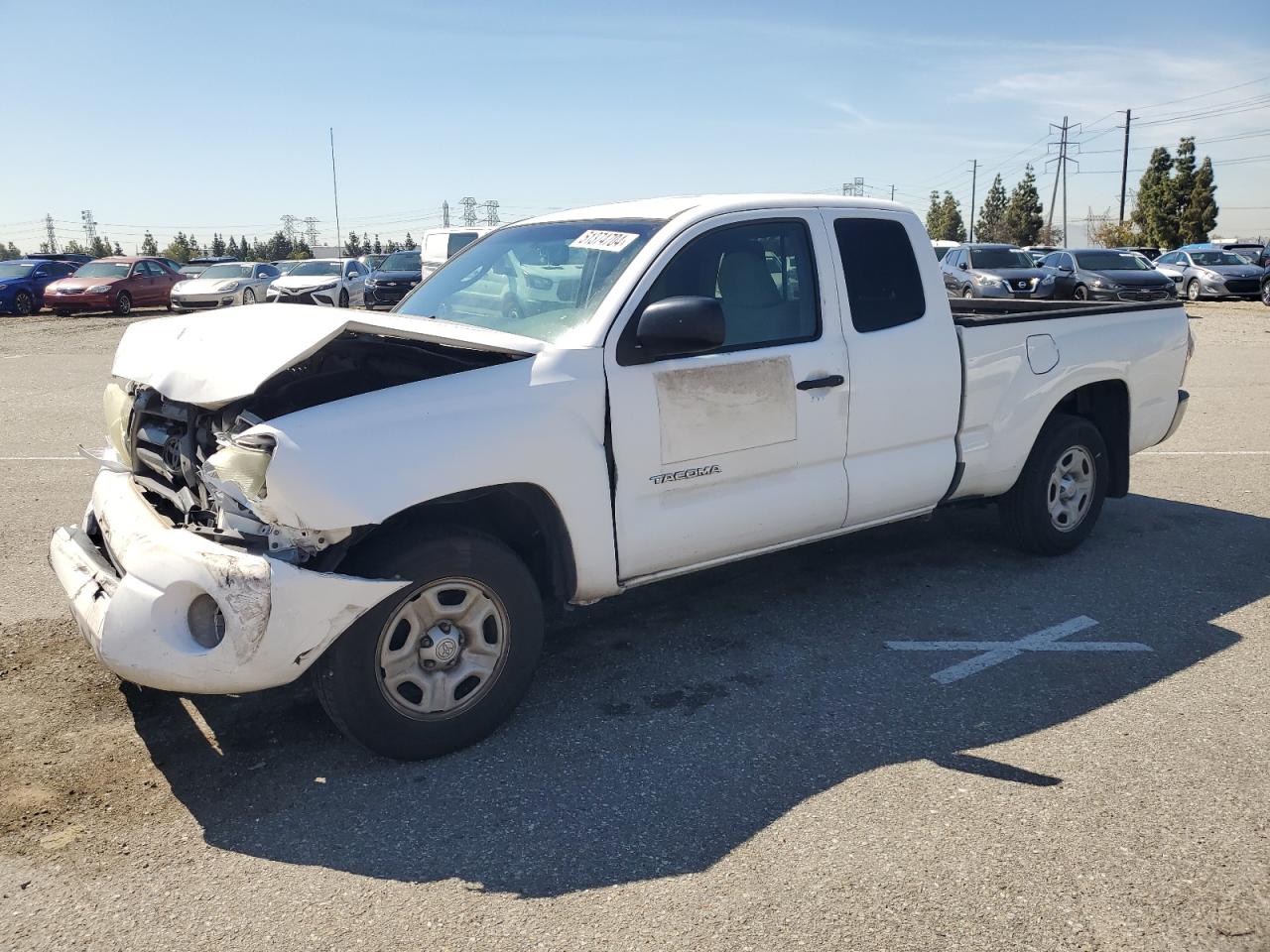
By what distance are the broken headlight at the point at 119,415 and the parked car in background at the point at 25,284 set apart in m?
28.9

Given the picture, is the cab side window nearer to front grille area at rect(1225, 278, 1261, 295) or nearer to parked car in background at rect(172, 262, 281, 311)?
parked car in background at rect(172, 262, 281, 311)

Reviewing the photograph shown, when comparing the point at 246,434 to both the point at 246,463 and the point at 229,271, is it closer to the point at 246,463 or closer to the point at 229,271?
the point at 246,463

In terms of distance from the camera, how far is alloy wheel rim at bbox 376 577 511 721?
3600 millimetres

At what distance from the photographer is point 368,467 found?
11.1 ft

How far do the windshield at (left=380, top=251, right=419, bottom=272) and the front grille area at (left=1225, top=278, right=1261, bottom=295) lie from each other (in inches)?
898

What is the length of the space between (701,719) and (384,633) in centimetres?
129

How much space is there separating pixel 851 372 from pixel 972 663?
1.38m

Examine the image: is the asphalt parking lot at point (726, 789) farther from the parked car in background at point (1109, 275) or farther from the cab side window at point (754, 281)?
the parked car in background at point (1109, 275)

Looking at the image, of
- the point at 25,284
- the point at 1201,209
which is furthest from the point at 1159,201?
the point at 25,284

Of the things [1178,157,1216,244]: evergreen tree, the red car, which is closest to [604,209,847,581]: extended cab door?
the red car

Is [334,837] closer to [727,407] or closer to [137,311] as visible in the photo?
[727,407]

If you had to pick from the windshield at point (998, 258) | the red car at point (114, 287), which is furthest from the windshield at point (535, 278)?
the red car at point (114, 287)

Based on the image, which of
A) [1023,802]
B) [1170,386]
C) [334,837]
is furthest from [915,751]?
[1170,386]

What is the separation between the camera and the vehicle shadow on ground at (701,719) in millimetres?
3268
